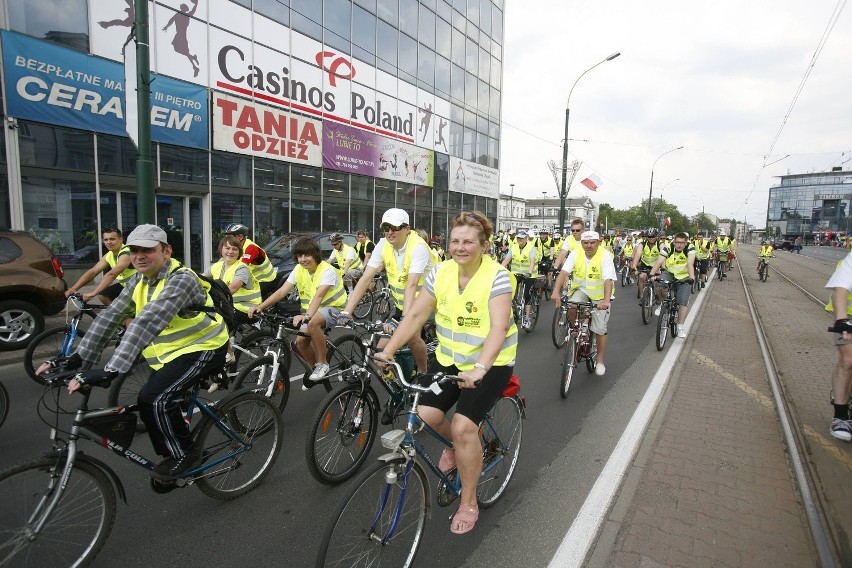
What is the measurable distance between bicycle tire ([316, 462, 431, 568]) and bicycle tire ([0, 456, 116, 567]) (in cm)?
132

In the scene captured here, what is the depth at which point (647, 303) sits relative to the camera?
10516 millimetres

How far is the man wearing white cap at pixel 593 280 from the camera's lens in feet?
20.9

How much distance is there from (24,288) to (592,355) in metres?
8.04

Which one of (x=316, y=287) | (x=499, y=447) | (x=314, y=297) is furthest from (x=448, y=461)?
(x=316, y=287)

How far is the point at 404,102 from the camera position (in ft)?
74.0

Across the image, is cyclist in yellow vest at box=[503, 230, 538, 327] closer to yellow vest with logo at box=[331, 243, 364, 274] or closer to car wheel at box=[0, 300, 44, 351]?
yellow vest with logo at box=[331, 243, 364, 274]

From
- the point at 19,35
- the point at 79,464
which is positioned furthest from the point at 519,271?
the point at 19,35

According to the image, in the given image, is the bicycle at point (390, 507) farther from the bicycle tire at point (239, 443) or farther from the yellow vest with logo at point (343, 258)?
the yellow vest with logo at point (343, 258)

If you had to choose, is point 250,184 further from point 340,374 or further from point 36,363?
point 340,374

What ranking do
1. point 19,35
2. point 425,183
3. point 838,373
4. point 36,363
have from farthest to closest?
point 425,183 → point 19,35 → point 36,363 → point 838,373

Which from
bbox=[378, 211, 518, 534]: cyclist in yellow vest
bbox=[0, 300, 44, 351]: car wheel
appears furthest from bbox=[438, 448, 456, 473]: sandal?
bbox=[0, 300, 44, 351]: car wheel

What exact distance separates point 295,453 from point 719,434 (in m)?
3.96

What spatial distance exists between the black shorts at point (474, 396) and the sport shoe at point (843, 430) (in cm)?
370

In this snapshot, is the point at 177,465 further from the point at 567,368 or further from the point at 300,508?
the point at 567,368
